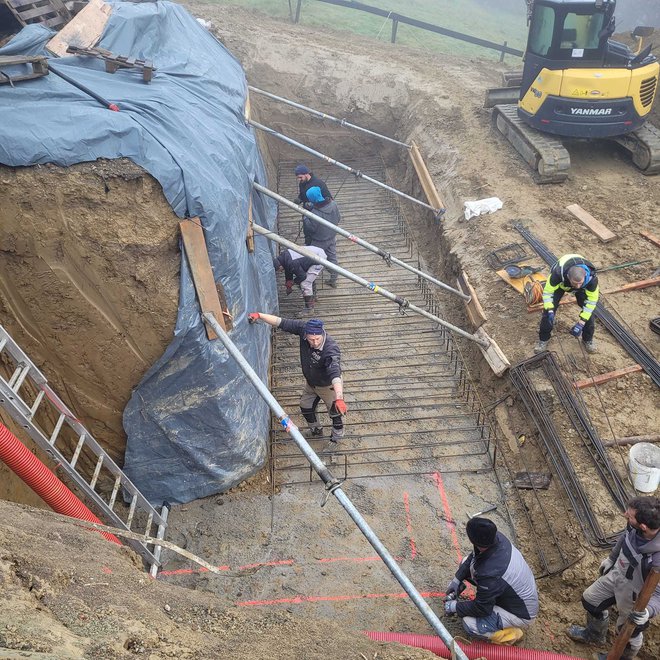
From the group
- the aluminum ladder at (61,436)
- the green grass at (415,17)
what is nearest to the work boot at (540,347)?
the aluminum ladder at (61,436)

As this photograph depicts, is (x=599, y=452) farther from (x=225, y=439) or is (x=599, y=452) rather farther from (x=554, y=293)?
(x=225, y=439)

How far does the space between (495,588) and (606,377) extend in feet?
12.0

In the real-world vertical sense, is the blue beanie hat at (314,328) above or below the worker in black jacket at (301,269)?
above

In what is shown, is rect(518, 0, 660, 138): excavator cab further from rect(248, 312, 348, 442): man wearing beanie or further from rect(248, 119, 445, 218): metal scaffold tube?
rect(248, 312, 348, 442): man wearing beanie

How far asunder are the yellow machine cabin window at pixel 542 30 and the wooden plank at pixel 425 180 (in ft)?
9.43

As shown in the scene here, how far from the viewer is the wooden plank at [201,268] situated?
5.44m

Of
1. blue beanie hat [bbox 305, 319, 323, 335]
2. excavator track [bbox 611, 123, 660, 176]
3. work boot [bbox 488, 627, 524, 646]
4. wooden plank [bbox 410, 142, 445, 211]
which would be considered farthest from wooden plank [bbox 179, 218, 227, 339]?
excavator track [bbox 611, 123, 660, 176]

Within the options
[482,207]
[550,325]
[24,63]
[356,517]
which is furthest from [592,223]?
[24,63]

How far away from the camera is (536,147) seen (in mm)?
10992

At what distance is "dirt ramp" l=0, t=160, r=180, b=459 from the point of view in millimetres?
5074

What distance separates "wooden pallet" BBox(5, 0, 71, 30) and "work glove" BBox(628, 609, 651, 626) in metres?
9.61

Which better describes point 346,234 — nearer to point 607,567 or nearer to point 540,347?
point 540,347

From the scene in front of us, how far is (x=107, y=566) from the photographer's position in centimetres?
395

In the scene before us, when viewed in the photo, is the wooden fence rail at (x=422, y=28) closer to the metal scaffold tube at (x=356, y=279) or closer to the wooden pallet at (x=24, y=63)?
the metal scaffold tube at (x=356, y=279)
